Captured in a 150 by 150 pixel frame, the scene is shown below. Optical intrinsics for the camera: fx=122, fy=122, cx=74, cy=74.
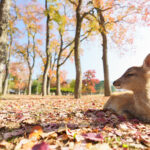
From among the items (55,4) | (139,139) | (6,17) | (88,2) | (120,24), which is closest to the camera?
(139,139)

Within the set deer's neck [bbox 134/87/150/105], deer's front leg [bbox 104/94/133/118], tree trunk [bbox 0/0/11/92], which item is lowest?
deer's front leg [bbox 104/94/133/118]

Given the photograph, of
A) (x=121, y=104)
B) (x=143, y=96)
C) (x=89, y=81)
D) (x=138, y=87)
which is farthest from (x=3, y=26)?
(x=89, y=81)

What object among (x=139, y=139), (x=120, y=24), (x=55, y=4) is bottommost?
(x=139, y=139)

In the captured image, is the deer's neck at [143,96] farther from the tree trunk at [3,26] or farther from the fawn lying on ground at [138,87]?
the tree trunk at [3,26]

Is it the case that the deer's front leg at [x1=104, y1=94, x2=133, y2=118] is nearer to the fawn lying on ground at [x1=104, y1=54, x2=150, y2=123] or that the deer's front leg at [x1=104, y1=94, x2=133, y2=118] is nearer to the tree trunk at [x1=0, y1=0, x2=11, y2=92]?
the fawn lying on ground at [x1=104, y1=54, x2=150, y2=123]

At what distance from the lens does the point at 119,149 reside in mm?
1430

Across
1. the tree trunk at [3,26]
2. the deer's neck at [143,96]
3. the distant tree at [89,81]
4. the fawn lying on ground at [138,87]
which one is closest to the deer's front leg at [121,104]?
the fawn lying on ground at [138,87]

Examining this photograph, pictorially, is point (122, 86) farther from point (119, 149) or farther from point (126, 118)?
point (119, 149)

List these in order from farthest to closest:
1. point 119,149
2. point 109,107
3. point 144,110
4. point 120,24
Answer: point 120,24
point 109,107
point 144,110
point 119,149

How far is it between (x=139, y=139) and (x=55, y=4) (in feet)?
46.6

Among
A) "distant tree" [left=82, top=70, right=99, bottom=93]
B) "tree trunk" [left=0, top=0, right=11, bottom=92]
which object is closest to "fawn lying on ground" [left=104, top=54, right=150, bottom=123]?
"tree trunk" [left=0, top=0, right=11, bottom=92]

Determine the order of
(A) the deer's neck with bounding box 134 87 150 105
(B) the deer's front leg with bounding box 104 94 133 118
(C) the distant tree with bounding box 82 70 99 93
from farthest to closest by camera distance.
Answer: (C) the distant tree with bounding box 82 70 99 93 → (B) the deer's front leg with bounding box 104 94 133 118 → (A) the deer's neck with bounding box 134 87 150 105

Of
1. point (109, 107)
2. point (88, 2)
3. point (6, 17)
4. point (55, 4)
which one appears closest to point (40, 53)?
point (55, 4)

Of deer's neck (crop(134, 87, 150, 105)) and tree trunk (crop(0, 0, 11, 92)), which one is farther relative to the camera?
tree trunk (crop(0, 0, 11, 92))
